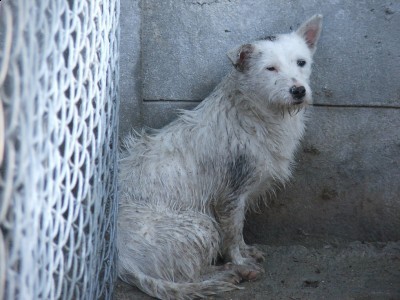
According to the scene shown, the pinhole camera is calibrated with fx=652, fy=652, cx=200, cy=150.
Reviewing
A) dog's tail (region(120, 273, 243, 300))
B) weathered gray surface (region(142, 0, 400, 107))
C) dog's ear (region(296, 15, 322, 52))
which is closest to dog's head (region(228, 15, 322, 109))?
dog's ear (region(296, 15, 322, 52))

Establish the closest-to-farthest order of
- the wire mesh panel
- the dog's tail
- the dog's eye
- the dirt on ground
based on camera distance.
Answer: the wire mesh panel < the dog's tail < the dirt on ground < the dog's eye

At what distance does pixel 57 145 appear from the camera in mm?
2693

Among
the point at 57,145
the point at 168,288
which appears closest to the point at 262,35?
the point at 168,288

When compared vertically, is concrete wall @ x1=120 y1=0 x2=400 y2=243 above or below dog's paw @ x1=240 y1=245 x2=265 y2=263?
above

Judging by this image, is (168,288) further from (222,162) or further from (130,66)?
(130,66)

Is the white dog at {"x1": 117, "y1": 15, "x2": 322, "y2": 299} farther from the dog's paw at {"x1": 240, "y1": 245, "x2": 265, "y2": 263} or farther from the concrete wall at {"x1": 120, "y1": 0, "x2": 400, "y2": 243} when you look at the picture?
the concrete wall at {"x1": 120, "y1": 0, "x2": 400, "y2": 243}

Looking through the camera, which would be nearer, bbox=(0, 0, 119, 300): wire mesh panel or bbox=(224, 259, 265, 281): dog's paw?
bbox=(0, 0, 119, 300): wire mesh panel

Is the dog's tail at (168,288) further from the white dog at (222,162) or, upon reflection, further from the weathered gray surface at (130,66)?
the weathered gray surface at (130,66)

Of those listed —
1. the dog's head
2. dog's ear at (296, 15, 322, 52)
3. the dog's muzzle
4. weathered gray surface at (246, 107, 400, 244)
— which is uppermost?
dog's ear at (296, 15, 322, 52)

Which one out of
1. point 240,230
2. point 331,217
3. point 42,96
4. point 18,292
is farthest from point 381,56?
point 18,292

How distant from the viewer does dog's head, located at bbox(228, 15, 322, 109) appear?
438 centimetres

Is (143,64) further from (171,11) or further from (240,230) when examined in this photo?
(240,230)

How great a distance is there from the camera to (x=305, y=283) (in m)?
4.50

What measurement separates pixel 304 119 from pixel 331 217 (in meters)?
0.81
